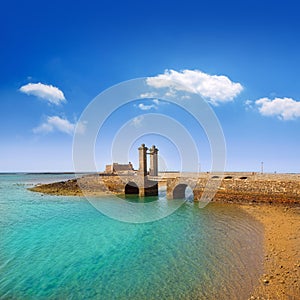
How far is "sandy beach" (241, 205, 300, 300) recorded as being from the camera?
5923 millimetres

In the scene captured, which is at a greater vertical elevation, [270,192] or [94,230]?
[270,192]

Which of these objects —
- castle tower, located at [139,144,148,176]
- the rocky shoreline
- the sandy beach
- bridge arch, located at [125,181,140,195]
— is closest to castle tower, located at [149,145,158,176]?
the rocky shoreline

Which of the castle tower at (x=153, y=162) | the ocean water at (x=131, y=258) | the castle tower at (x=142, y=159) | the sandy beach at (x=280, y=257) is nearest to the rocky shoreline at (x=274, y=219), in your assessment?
the sandy beach at (x=280, y=257)

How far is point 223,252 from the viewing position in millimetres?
8945

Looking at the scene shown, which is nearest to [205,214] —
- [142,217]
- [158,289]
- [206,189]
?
[142,217]

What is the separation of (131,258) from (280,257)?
525 cm

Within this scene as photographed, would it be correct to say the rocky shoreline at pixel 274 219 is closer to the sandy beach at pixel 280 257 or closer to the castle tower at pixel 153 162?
the sandy beach at pixel 280 257

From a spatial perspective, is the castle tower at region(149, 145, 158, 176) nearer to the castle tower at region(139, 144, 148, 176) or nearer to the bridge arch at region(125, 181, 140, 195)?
the bridge arch at region(125, 181, 140, 195)

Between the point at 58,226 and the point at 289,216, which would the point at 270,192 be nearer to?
the point at 289,216

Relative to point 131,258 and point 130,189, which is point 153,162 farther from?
point 131,258

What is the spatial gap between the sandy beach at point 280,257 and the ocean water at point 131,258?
31 cm

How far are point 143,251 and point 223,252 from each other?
122 inches

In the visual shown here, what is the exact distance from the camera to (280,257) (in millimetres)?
8219

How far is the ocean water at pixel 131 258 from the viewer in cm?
630
